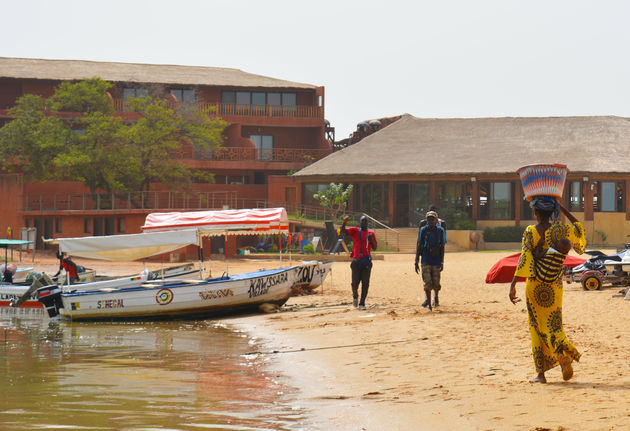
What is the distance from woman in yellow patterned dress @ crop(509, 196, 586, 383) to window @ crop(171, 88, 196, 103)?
4889 centimetres

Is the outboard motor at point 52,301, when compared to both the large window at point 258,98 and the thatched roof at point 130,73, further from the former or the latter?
the large window at point 258,98

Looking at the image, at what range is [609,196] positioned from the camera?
4438 cm

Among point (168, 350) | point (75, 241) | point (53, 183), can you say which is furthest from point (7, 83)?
point (168, 350)

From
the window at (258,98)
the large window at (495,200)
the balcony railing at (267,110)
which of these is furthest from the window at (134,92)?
the large window at (495,200)

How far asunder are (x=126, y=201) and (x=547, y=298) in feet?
126

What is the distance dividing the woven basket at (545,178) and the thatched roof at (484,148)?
1366 inches

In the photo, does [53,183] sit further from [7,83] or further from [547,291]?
[547,291]

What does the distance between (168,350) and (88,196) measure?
31.7m

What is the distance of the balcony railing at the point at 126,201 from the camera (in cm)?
4494

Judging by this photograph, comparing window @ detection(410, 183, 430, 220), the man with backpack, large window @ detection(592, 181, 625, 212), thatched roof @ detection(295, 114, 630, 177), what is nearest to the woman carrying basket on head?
the man with backpack

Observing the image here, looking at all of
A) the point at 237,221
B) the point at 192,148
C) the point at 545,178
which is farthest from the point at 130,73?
the point at 545,178

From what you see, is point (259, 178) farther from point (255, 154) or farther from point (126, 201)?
point (126, 201)

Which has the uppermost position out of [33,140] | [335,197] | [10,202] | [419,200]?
[33,140]

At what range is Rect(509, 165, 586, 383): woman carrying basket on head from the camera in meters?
9.28
